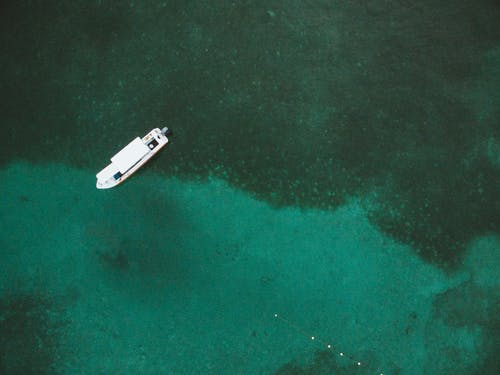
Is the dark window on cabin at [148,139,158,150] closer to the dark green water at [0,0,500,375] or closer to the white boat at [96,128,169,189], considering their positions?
the white boat at [96,128,169,189]

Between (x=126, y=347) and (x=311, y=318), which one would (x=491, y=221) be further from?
(x=126, y=347)

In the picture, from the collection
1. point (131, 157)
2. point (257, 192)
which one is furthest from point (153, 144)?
point (257, 192)

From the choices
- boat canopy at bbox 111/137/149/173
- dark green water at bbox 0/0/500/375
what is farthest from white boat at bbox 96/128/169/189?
dark green water at bbox 0/0/500/375

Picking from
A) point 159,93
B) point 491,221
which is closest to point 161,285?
point 159,93

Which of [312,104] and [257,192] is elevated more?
[312,104]

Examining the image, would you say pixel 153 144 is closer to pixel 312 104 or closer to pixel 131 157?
pixel 131 157

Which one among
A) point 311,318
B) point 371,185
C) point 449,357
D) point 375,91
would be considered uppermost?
point 375,91
